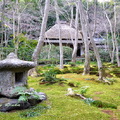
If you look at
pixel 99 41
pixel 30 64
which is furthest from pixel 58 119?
pixel 99 41

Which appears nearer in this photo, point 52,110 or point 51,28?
point 52,110

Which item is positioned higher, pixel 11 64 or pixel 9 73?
pixel 11 64

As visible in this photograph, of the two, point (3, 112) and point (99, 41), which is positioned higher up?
point (99, 41)

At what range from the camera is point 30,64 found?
4137 mm

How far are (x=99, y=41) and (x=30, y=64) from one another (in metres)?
21.9

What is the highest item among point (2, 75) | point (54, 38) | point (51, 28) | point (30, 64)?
point (51, 28)

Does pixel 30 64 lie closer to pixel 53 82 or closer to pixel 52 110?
pixel 52 110

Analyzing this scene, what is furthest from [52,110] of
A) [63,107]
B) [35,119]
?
[35,119]

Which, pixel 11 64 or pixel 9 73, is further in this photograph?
pixel 9 73

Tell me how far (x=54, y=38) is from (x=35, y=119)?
69.7ft

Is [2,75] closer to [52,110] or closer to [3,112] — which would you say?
[3,112]

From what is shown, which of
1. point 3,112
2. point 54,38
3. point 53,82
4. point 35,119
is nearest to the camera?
point 35,119

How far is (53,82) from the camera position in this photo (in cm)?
734

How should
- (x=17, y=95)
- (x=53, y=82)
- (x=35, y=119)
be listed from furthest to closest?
(x=53, y=82) → (x=17, y=95) → (x=35, y=119)
